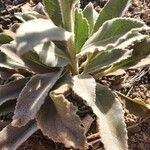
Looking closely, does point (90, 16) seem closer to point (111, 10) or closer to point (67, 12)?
point (111, 10)

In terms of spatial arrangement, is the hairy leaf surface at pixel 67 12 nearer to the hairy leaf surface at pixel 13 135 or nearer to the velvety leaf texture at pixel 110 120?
the velvety leaf texture at pixel 110 120

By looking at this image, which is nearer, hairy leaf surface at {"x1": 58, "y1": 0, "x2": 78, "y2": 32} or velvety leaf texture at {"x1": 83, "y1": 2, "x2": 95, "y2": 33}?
hairy leaf surface at {"x1": 58, "y1": 0, "x2": 78, "y2": 32}

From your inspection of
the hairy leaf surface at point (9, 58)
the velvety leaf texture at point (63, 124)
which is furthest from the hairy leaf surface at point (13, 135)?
the hairy leaf surface at point (9, 58)

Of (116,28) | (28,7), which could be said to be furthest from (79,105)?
(28,7)

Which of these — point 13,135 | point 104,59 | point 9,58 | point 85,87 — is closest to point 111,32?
point 104,59

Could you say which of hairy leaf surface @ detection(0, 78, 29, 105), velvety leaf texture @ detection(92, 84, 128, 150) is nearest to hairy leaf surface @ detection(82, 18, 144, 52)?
velvety leaf texture @ detection(92, 84, 128, 150)

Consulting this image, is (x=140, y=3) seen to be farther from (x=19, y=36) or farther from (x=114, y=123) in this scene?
(x=19, y=36)

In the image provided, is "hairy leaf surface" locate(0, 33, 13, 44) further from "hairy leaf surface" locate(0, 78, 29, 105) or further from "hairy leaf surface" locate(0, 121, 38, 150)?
"hairy leaf surface" locate(0, 121, 38, 150)
